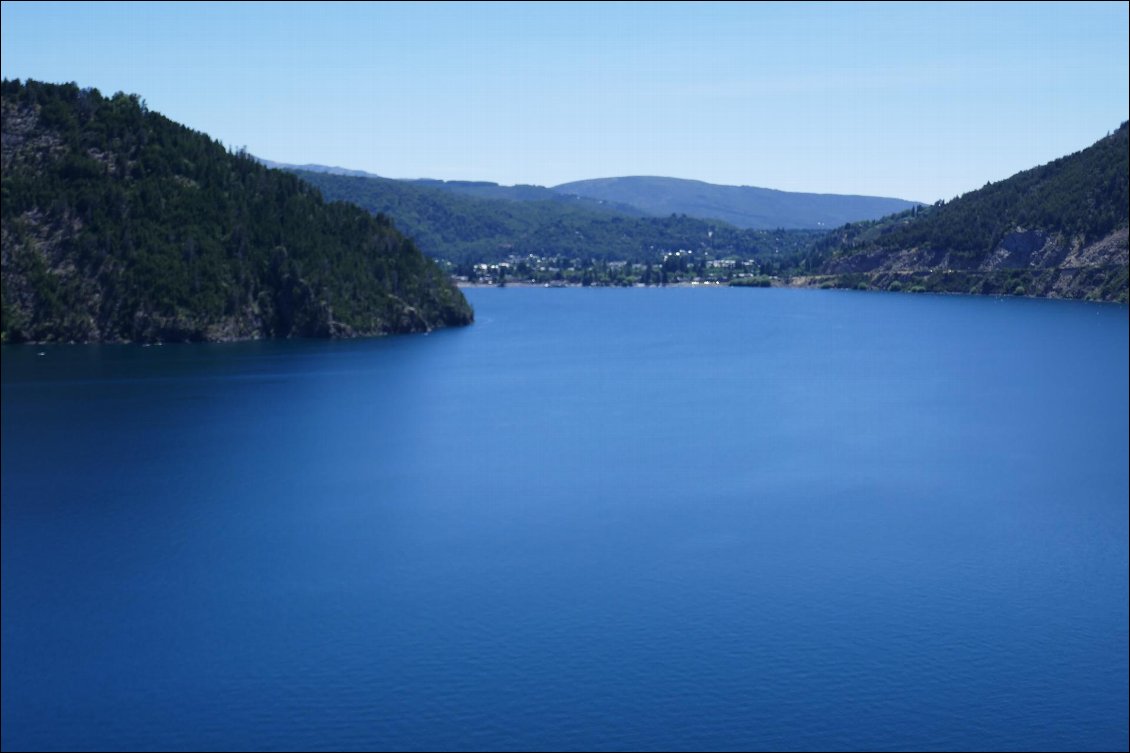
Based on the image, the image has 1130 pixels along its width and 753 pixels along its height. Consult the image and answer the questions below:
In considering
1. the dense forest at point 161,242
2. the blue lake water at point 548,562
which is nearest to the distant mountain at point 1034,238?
the blue lake water at point 548,562

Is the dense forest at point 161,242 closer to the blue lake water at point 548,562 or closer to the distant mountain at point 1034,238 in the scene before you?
the blue lake water at point 548,562

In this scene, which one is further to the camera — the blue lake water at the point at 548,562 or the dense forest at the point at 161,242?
the dense forest at the point at 161,242

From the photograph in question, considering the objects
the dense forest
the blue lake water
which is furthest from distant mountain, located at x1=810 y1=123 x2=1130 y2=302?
the dense forest

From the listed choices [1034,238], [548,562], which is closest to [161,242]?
[548,562]

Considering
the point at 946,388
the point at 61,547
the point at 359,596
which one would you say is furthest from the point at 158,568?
the point at 946,388

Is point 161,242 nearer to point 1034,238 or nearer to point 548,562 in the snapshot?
point 548,562

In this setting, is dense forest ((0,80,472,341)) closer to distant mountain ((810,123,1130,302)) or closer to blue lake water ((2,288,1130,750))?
blue lake water ((2,288,1130,750))
